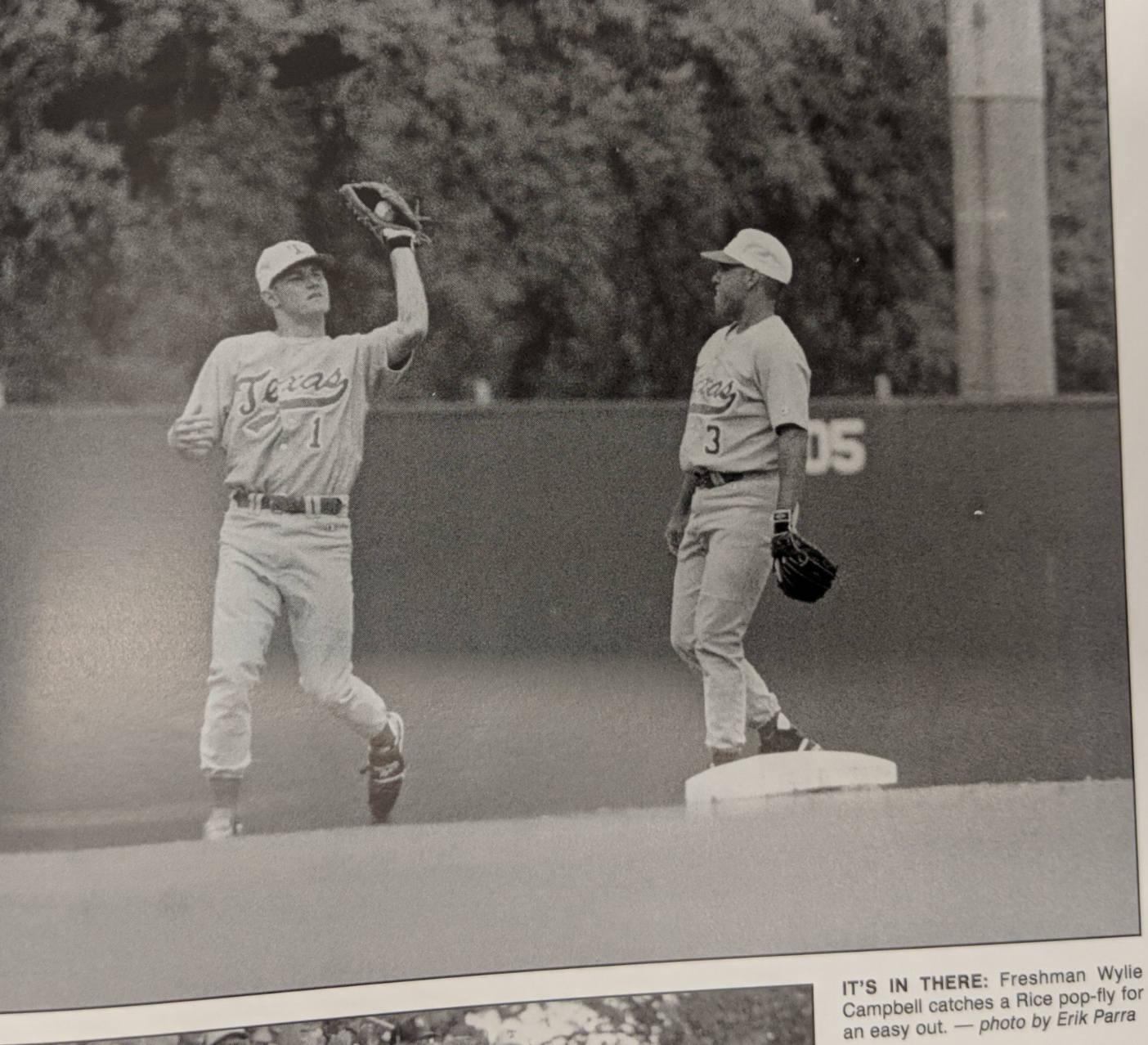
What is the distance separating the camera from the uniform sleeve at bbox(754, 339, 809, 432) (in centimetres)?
260

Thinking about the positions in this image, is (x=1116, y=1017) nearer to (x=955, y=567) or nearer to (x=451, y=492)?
(x=955, y=567)

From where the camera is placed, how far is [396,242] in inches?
97.5

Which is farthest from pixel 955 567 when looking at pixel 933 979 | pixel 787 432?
pixel 933 979

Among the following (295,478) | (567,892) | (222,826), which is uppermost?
(295,478)

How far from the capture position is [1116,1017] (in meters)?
2.56

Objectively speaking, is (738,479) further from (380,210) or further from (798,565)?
(380,210)

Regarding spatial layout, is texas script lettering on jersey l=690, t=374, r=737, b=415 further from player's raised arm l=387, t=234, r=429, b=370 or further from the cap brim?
player's raised arm l=387, t=234, r=429, b=370

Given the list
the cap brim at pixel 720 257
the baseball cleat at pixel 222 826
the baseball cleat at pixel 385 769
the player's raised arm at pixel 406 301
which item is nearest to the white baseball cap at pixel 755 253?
the cap brim at pixel 720 257

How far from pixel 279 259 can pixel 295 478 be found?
18.9 inches

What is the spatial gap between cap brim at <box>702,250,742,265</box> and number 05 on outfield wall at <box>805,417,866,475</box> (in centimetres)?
42

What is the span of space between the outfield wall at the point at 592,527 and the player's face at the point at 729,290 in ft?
0.86

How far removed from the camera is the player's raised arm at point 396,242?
2479 mm

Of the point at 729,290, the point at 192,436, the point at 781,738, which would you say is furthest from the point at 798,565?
the point at 192,436

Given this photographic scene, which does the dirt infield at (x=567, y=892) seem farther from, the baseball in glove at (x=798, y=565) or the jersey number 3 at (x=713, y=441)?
the jersey number 3 at (x=713, y=441)
